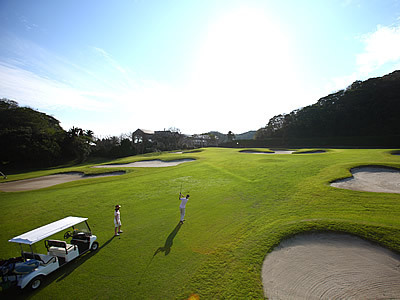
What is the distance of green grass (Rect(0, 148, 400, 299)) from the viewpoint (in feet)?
18.8

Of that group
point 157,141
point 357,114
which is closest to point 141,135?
point 157,141

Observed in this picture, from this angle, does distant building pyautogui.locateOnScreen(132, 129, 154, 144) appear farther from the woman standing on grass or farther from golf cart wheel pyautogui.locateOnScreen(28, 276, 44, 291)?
golf cart wheel pyautogui.locateOnScreen(28, 276, 44, 291)

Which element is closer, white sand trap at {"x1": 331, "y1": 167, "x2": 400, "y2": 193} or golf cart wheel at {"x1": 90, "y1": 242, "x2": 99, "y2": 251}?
golf cart wheel at {"x1": 90, "y1": 242, "x2": 99, "y2": 251}

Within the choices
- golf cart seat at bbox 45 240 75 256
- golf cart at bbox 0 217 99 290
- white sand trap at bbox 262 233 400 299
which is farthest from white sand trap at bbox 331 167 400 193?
golf cart seat at bbox 45 240 75 256

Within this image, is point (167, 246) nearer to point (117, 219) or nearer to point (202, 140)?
point (117, 219)

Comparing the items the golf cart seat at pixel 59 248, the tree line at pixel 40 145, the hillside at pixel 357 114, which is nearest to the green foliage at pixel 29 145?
the tree line at pixel 40 145

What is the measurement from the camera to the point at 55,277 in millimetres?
6266

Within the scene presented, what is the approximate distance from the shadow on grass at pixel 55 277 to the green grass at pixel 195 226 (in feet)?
0.18

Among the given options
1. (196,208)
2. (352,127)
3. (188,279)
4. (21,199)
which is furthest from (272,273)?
(352,127)

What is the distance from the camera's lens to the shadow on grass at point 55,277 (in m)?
5.55

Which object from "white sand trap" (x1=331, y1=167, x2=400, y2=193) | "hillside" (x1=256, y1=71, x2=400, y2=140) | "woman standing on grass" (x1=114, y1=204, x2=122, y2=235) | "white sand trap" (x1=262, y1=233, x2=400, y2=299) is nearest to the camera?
"white sand trap" (x1=262, y1=233, x2=400, y2=299)

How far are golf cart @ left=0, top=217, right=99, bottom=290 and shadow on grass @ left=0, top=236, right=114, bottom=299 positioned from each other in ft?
0.57

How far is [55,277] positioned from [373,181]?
71.1ft

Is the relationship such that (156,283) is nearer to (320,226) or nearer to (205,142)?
(320,226)
